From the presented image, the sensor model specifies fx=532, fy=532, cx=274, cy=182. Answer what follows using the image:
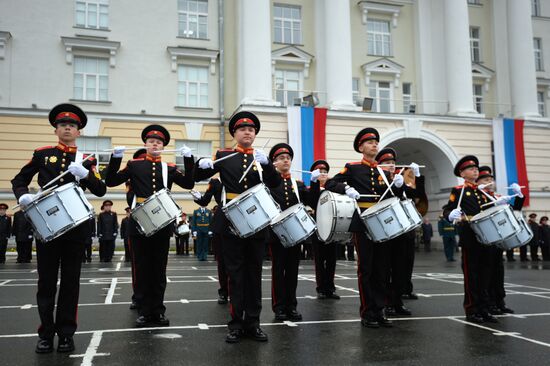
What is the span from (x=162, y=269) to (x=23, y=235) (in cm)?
1399

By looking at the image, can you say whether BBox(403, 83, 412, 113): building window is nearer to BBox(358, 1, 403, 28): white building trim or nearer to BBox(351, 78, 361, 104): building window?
BBox(351, 78, 361, 104): building window

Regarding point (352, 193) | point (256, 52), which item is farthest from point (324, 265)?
point (256, 52)

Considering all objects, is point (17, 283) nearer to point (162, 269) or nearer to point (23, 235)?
point (162, 269)

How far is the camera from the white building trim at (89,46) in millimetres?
24703

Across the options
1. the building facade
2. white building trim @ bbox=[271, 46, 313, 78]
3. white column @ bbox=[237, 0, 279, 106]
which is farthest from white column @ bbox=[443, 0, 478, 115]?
white column @ bbox=[237, 0, 279, 106]

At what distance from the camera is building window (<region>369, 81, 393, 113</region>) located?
28.8m

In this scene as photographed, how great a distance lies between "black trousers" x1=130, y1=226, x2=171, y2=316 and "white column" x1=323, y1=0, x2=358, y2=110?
2013cm

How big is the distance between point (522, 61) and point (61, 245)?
2959 centimetres

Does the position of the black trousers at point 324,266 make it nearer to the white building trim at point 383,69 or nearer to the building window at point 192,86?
the building window at point 192,86

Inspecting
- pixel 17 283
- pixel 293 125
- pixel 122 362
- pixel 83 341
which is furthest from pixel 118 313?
pixel 293 125

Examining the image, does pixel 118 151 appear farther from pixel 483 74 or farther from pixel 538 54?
pixel 538 54

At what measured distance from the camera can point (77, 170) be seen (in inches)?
208

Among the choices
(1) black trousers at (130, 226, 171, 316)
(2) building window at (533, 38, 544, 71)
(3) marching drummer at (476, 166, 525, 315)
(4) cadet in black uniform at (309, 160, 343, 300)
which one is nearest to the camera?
(1) black trousers at (130, 226, 171, 316)

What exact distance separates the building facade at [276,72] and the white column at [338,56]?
0.06 metres
